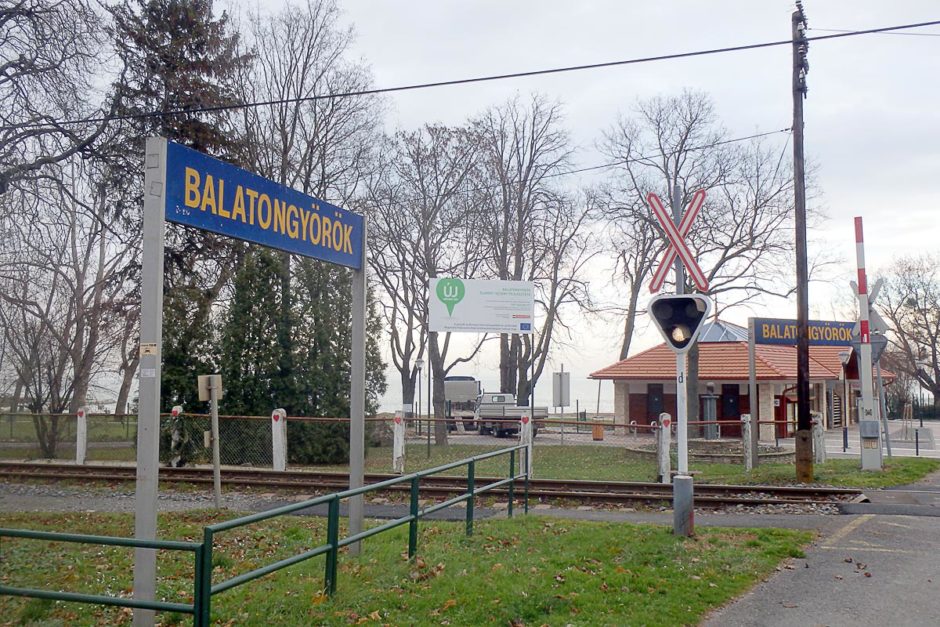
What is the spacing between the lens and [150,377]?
6516 millimetres

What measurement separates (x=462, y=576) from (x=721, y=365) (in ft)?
115

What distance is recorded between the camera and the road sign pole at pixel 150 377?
6332 millimetres

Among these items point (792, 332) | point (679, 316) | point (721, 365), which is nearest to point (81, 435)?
point (679, 316)

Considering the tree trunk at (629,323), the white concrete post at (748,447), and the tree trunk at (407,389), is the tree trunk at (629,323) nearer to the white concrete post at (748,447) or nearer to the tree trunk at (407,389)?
the tree trunk at (407,389)

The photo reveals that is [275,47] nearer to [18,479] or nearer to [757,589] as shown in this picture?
[18,479]

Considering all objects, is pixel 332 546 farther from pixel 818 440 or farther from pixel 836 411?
pixel 836 411

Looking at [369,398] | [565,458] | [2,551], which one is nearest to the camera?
[2,551]

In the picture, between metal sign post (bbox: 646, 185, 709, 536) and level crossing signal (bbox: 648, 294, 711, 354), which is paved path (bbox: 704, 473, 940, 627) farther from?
level crossing signal (bbox: 648, 294, 711, 354)

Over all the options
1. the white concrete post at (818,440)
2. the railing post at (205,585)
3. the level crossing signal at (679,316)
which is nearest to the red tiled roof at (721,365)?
the white concrete post at (818,440)

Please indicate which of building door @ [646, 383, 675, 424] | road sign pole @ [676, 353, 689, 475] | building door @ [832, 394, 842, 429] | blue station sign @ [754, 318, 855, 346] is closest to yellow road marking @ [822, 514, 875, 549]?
road sign pole @ [676, 353, 689, 475]

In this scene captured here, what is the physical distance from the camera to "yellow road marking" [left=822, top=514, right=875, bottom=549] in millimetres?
10875

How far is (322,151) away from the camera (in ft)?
120

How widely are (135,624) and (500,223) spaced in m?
37.5

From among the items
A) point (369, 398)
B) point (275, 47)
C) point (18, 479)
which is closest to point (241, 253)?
point (369, 398)
